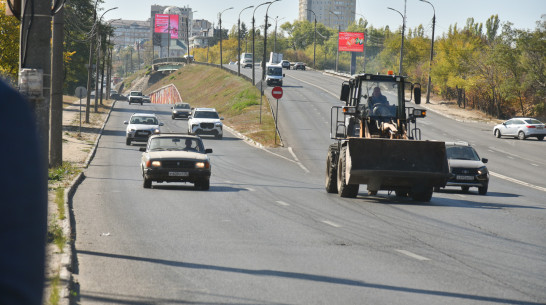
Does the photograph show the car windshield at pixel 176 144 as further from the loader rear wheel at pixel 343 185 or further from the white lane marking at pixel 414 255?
the white lane marking at pixel 414 255

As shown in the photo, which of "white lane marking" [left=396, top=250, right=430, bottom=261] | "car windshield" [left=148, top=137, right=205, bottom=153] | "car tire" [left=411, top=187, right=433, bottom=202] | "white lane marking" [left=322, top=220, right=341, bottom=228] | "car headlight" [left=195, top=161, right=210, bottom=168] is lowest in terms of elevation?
"car tire" [left=411, top=187, right=433, bottom=202]

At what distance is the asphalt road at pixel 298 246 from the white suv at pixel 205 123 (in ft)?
83.5

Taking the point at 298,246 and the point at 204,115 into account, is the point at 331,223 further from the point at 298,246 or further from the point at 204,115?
the point at 204,115

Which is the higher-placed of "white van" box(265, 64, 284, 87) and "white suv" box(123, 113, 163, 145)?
"white van" box(265, 64, 284, 87)

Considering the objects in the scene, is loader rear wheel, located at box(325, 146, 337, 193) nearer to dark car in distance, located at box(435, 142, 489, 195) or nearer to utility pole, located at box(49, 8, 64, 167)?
dark car in distance, located at box(435, 142, 489, 195)

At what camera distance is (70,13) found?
89312mm

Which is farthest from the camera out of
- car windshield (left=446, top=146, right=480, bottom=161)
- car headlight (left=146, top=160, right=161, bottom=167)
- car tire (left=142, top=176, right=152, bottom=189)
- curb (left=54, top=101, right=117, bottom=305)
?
car windshield (left=446, top=146, right=480, bottom=161)

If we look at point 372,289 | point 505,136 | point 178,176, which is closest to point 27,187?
point 372,289

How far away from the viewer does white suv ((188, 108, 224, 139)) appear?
53312 mm

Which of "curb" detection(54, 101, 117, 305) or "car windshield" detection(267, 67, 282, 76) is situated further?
"car windshield" detection(267, 67, 282, 76)

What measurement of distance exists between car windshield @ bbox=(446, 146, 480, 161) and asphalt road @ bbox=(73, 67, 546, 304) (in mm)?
1422

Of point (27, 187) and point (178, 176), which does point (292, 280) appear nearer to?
point (27, 187)

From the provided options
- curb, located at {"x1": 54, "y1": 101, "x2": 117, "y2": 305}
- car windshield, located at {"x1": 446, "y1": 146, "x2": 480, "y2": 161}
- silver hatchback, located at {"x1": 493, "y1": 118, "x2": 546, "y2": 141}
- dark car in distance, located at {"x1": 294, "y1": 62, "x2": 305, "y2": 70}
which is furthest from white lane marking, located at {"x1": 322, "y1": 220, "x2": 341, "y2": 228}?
dark car in distance, located at {"x1": 294, "y1": 62, "x2": 305, "y2": 70}

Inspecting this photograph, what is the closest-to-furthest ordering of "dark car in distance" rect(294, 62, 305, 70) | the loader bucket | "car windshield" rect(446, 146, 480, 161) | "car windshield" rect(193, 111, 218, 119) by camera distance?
the loader bucket < "car windshield" rect(446, 146, 480, 161) < "car windshield" rect(193, 111, 218, 119) < "dark car in distance" rect(294, 62, 305, 70)
